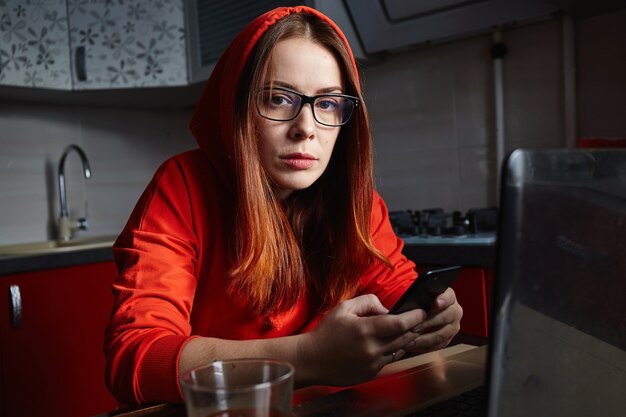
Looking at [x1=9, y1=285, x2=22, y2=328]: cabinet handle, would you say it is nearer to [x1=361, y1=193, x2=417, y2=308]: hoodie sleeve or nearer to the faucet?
the faucet

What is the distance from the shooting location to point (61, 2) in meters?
2.07

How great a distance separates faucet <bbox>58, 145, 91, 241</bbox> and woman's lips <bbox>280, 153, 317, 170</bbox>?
1585 millimetres

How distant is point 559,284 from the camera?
0.33 meters

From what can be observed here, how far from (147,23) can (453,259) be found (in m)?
1.49

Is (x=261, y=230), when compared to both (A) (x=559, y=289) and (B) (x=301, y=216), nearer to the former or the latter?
(B) (x=301, y=216)

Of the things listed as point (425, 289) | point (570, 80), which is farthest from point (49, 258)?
point (570, 80)

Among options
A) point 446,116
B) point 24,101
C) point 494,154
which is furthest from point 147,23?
point 494,154

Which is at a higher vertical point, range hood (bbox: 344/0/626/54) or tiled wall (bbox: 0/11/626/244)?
range hood (bbox: 344/0/626/54)

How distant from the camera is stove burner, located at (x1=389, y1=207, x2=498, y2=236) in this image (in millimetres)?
1602

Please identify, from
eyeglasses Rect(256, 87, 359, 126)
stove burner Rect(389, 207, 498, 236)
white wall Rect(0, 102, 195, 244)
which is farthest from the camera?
white wall Rect(0, 102, 195, 244)

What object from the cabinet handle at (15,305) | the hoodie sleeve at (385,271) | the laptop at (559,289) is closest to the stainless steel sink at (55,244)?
the cabinet handle at (15,305)

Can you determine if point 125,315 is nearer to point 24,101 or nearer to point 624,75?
point 624,75

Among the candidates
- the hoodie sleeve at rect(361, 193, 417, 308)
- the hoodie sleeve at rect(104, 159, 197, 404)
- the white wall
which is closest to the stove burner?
the hoodie sleeve at rect(361, 193, 417, 308)

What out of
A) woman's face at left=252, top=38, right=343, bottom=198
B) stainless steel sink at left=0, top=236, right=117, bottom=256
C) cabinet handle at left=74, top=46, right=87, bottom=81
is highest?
cabinet handle at left=74, top=46, right=87, bottom=81
